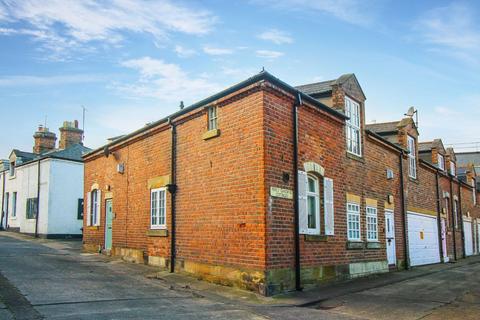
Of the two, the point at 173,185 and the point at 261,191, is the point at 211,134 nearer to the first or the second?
the point at 173,185

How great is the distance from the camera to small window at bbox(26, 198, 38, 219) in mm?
25047

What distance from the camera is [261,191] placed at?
393 inches

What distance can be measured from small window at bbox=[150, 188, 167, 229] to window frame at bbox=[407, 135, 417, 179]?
11.8 meters

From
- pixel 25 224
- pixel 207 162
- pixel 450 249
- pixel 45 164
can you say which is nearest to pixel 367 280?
pixel 207 162

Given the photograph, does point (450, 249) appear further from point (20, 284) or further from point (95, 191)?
point (20, 284)

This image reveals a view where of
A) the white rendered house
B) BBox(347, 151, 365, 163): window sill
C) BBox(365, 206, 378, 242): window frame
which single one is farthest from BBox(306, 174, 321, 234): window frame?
the white rendered house

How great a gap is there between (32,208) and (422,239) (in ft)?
72.6

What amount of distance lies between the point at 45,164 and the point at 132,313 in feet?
64.3

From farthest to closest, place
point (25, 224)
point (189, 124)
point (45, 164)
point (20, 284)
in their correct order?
point (25, 224) < point (45, 164) < point (189, 124) < point (20, 284)

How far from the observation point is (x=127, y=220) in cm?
1584

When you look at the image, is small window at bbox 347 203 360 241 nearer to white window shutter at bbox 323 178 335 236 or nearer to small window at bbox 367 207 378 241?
small window at bbox 367 207 378 241

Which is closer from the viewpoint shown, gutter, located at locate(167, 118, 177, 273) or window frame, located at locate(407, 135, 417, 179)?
gutter, located at locate(167, 118, 177, 273)

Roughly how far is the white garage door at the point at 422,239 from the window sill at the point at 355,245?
20.2 ft

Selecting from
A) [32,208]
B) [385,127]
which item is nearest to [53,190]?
[32,208]
